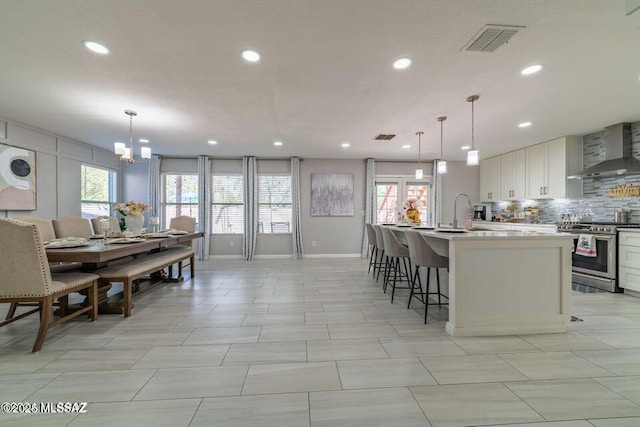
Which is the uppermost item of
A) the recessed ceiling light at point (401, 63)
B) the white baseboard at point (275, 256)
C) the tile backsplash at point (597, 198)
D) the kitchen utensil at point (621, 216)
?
the recessed ceiling light at point (401, 63)

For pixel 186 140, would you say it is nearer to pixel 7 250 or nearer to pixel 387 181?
pixel 7 250

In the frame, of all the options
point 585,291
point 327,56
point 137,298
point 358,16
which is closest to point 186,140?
point 137,298

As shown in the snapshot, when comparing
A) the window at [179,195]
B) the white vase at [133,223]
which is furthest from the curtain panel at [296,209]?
the white vase at [133,223]

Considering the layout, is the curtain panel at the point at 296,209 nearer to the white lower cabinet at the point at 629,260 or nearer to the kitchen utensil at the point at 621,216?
the white lower cabinet at the point at 629,260

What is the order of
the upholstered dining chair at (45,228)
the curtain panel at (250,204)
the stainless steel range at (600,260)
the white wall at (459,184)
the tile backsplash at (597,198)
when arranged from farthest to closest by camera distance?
the white wall at (459,184) < the curtain panel at (250,204) < the tile backsplash at (597,198) < the stainless steel range at (600,260) < the upholstered dining chair at (45,228)

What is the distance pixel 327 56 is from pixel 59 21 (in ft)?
6.46

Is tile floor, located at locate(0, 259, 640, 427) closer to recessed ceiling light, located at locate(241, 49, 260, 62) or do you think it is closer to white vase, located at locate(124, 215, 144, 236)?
white vase, located at locate(124, 215, 144, 236)

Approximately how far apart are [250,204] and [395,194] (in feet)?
12.2

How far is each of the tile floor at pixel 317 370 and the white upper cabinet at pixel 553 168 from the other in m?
2.63

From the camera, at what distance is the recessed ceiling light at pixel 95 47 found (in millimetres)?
2227

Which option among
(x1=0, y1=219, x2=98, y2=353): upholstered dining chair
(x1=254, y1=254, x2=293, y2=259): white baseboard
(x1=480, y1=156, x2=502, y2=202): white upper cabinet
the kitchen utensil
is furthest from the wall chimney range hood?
(x1=0, y1=219, x2=98, y2=353): upholstered dining chair

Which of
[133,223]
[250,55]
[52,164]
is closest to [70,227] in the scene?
[133,223]

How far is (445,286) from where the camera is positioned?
134 inches

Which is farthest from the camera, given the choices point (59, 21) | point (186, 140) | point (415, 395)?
point (186, 140)
